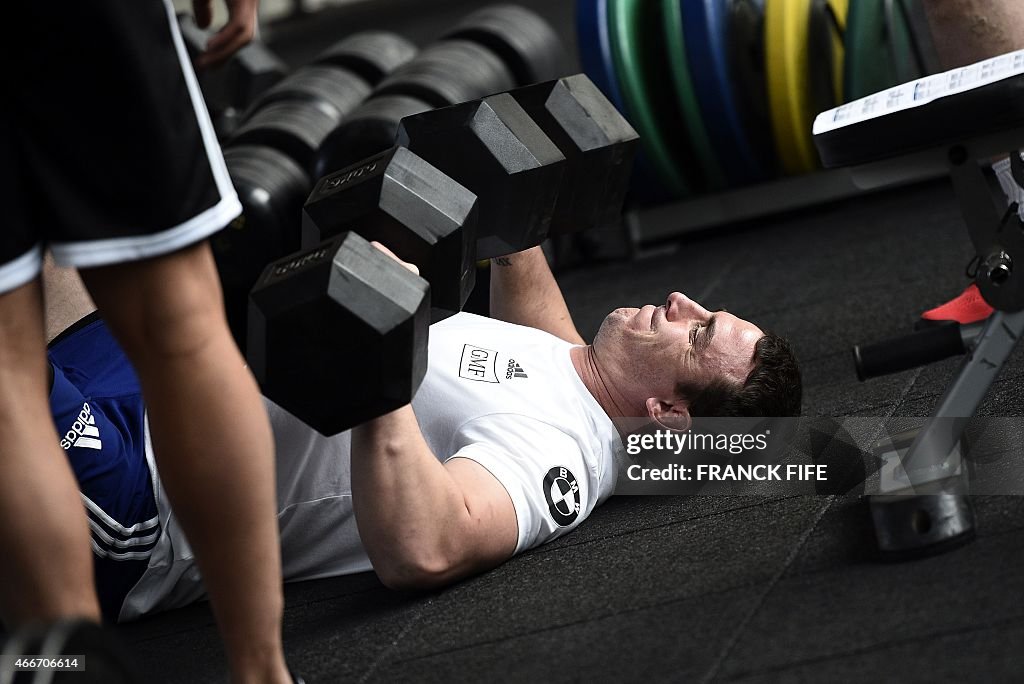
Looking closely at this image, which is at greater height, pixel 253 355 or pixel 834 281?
pixel 253 355

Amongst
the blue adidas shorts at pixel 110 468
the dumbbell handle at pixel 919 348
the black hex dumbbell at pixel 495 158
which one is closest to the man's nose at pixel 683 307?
the black hex dumbbell at pixel 495 158

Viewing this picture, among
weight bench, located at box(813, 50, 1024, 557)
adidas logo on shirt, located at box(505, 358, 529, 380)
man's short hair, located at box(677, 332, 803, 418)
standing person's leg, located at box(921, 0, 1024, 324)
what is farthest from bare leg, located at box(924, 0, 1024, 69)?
adidas logo on shirt, located at box(505, 358, 529, 380)

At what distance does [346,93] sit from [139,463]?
2.08 m

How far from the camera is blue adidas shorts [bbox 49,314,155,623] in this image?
1.39 metres

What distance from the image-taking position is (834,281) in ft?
8.71

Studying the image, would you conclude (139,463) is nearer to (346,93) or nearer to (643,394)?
(643,394)

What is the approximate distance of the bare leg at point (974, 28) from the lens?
62.9 inches

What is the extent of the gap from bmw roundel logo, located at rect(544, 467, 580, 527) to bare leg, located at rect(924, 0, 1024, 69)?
2.75 ft

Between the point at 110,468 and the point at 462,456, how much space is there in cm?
43

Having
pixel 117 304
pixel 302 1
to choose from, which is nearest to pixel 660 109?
pixel 117 304

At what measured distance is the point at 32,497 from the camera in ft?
3.07

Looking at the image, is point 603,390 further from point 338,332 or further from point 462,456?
point 338,332

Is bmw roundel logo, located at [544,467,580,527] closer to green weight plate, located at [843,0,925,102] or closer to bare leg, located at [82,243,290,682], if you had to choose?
bare leg, located at [82,243,290,682]

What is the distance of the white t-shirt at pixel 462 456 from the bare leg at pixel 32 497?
0.48m
